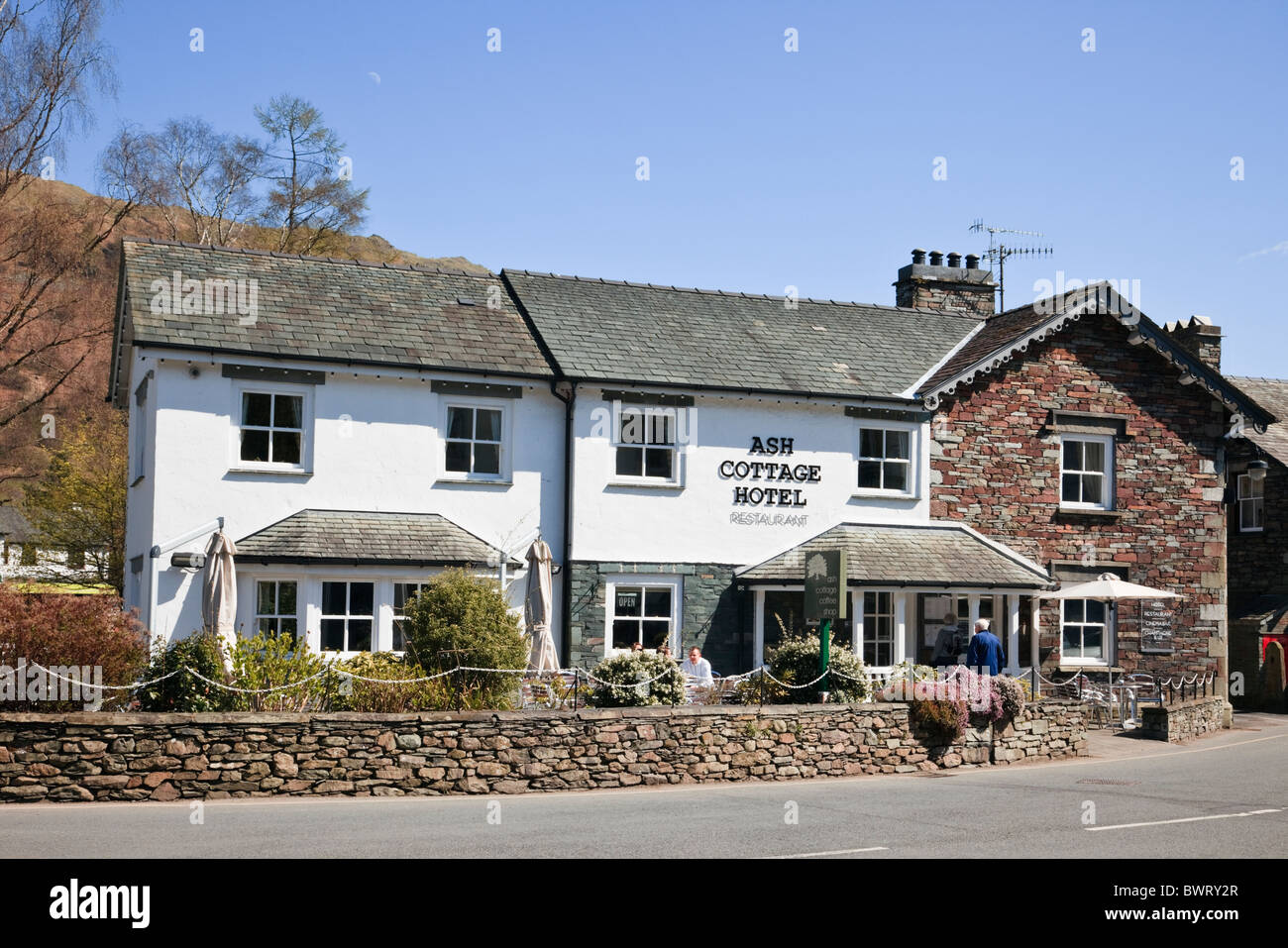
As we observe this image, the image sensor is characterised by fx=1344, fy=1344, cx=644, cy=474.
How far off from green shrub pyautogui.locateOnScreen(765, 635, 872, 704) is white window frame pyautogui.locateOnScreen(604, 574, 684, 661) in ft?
15.3

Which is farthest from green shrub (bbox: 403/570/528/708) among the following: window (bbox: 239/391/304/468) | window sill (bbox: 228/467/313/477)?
window (bbox: 239/391/304/468)

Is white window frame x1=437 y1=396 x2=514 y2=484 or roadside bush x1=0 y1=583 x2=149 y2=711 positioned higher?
white window frame x1=437 y1=396 x2=514 y2=484

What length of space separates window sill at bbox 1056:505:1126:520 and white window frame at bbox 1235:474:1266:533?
8410 millimetres

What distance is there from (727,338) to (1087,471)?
323 inches

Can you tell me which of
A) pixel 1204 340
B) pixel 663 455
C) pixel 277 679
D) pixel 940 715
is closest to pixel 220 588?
pixel 277 679

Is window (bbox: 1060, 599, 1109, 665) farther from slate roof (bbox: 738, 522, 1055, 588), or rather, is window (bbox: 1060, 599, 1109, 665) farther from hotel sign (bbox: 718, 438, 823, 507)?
hotel sign (bbox: 718, 438, 823, 507)

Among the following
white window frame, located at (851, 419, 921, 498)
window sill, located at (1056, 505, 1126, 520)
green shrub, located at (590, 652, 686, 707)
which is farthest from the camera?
window sill, located at (1056, 505, 1126, 520)

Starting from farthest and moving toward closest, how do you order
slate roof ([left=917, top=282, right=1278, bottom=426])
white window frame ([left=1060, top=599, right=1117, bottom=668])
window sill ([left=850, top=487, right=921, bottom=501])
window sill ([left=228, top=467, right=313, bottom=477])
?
white window frame ([left=1060, top=599, right=1117, bottom=668]) < slate roof ([left=917, top=282, right=1278, bottom=426]) < window sill ([left=850, top=487, right=921, bottom=501]) < window sill ([left=228, top=467, right=313, bottom=477])

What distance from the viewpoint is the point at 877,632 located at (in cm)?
2547

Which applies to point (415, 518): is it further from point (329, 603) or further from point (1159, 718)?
point (1159, 718)

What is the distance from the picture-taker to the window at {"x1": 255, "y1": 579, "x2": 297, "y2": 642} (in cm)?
2156

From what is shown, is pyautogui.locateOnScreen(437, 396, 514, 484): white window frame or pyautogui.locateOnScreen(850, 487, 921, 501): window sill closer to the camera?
pyautogui.locateOnScreen(437, 396, 514, 484): white window frame

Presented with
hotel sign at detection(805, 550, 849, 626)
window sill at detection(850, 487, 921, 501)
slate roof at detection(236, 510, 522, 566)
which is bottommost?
hotel sign at detection(805, 550, 849, 626)
